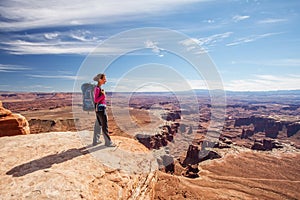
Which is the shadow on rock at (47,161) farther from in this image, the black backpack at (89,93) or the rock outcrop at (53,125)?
the rock outcrop at (53,125)

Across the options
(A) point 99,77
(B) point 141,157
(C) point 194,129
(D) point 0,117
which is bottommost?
(C) point 194,129

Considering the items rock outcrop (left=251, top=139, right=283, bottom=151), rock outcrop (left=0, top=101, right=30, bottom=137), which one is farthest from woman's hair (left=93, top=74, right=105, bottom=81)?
rock outcrop (left=251, top=139, right=283, bottom=151)

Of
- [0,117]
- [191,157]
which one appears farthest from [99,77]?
[191,157]

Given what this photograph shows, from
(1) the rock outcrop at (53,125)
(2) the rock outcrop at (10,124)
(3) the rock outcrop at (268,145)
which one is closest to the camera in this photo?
(2) the rock outcrop at (10,124)

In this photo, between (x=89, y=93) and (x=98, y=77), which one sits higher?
(x=98, y=77)

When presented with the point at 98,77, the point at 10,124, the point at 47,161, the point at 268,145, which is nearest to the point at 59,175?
the point at 47,161

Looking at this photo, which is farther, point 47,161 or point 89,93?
point 89,93

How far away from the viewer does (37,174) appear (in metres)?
6.12

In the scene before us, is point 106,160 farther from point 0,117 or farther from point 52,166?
point 0,117

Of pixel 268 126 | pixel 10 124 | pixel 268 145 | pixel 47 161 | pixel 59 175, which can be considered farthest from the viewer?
pixel 268 126

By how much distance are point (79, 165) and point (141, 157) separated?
2.67 metres

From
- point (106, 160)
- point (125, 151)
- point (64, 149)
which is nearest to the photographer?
point (106, 160)

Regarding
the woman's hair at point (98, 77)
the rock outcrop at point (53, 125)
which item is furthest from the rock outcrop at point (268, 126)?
the woman's hair at point (98, 77)

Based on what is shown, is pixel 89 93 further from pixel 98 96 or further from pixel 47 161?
pixel 47 161
